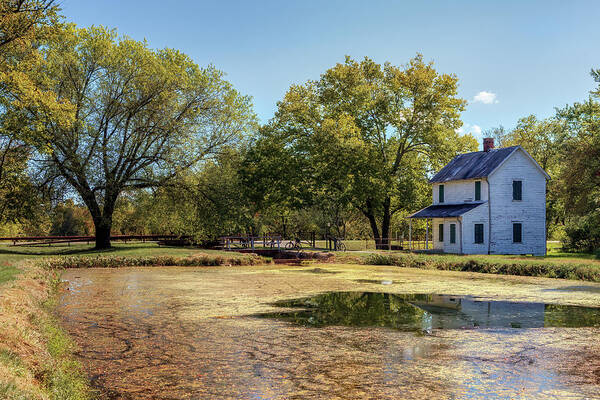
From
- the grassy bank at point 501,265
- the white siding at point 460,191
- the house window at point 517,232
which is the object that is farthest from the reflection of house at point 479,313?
the house window at point 517,232

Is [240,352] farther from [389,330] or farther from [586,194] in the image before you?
[586,194]

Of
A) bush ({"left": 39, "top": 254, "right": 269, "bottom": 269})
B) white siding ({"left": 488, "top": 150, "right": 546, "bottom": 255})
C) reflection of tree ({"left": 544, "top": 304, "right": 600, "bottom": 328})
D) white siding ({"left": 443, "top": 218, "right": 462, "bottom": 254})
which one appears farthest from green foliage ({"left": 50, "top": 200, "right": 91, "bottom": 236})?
reflection of tree ({"left": 544, "top": 304, "right": 600, "bottom": 328})

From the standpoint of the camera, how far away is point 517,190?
130 feet

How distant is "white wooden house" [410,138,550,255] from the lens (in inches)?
1527

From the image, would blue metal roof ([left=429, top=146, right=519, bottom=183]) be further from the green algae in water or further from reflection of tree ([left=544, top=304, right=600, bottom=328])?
reflection of tree ([left=544, top=304, right=600, bottom=328])

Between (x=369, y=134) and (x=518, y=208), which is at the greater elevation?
(x=369, y=134)

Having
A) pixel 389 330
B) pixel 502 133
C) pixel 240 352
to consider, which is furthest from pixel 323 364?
pixel 502 133

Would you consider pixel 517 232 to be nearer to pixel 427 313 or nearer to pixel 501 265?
pixel 501 265

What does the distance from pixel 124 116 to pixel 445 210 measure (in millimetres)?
24467

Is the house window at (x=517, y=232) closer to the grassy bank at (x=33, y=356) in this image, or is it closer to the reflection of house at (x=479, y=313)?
A: the reflection of house at (x=479, y=313)

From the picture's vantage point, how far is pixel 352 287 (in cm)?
2028

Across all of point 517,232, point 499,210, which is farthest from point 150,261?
point 517,232

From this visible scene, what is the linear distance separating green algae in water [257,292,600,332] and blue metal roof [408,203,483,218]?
22.6 m

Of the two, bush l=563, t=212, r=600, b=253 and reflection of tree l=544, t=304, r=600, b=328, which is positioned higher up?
bush l=563, t=212, r=600, b=253
